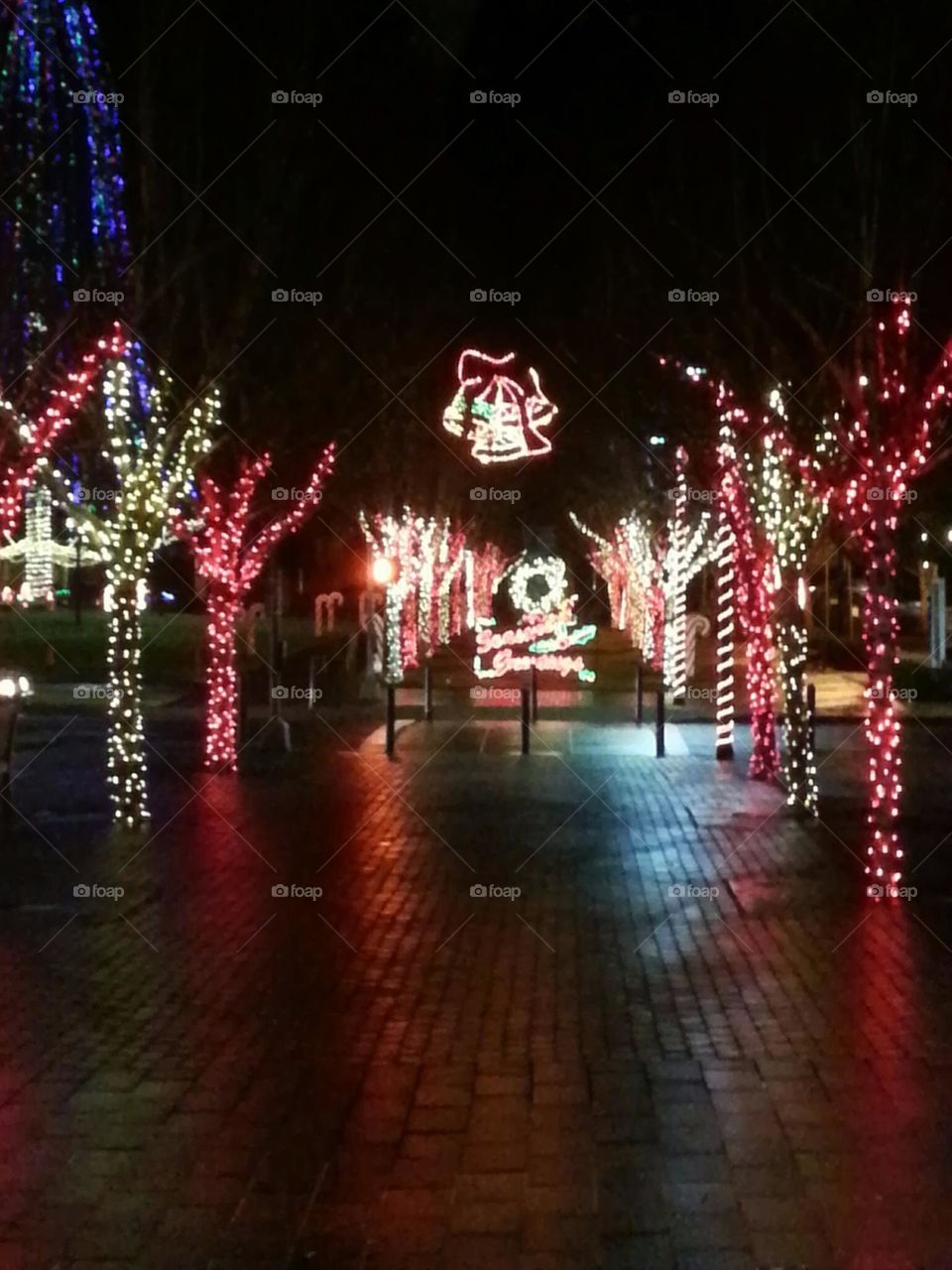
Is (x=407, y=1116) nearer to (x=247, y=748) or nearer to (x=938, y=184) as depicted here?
(x=938, y=184)

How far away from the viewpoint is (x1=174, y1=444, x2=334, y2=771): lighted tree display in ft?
56.9

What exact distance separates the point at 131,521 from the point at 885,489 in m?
6.56

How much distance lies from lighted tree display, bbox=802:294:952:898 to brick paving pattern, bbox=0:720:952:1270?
649mm

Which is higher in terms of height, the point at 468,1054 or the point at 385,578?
the point at 385,578

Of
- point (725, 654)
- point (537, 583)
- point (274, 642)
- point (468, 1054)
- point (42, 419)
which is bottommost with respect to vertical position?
point (468, 1054)

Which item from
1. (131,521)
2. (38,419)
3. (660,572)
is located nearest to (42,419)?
(38,419)

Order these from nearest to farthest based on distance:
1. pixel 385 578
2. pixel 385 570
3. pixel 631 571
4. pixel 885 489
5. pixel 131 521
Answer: pixel 885 489 < pixel 131 521 < pixel 385 570 < pixel 385 578 < pixel 631 571

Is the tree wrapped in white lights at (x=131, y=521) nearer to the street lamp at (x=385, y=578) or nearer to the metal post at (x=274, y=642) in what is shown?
the metal post at (x=274, y=642)

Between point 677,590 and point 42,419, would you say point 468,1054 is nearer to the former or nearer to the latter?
point 42,419

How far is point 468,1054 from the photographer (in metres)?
7.47

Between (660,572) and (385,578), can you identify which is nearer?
(385,578)

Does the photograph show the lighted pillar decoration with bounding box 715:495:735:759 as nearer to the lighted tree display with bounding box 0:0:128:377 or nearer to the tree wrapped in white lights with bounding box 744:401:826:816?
the tree wrapped in white lights with bounding box 744:401:826:816

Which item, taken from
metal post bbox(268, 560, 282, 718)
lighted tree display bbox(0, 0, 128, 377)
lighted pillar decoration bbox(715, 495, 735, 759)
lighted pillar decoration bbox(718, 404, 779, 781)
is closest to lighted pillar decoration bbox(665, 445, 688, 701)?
lighted pillar decoration bbox(715, 495, 735, 759)

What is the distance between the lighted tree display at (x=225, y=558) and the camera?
17.3 metres
